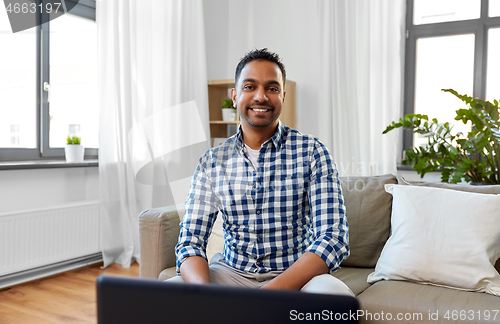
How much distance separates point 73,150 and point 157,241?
5.24 feet

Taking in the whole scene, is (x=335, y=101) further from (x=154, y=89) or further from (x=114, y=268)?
(x=114, y=268)

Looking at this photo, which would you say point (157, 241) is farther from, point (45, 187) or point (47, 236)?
point (45, 187)

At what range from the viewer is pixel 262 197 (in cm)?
133

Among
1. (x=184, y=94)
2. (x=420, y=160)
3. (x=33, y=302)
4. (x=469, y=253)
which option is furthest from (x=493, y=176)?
(x=33, y=302)

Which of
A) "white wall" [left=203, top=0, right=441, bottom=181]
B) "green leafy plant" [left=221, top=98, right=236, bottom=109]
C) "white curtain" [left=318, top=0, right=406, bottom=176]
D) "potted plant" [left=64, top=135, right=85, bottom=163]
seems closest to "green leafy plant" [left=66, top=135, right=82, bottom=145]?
"potted plant" [left=64, top=135, right=85, bottom=163]

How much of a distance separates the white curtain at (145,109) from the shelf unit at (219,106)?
145mm

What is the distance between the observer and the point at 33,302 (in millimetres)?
2311

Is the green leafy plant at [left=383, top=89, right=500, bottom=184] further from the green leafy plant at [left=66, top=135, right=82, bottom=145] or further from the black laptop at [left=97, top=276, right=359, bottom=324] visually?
the green leafy plant at [left=66, top=135, right=82, bottom=145]

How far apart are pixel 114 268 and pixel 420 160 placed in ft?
7.05

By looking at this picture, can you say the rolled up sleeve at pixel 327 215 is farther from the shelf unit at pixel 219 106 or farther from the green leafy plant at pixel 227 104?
the green leafy plant at pixel 227 104

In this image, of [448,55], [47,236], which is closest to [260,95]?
→ [47,236]

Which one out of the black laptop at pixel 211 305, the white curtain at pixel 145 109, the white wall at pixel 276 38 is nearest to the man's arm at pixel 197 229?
the black laptop at pixel 211 305

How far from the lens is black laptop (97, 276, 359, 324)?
1.62 feet

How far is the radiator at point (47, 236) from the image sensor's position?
8.09 feet
